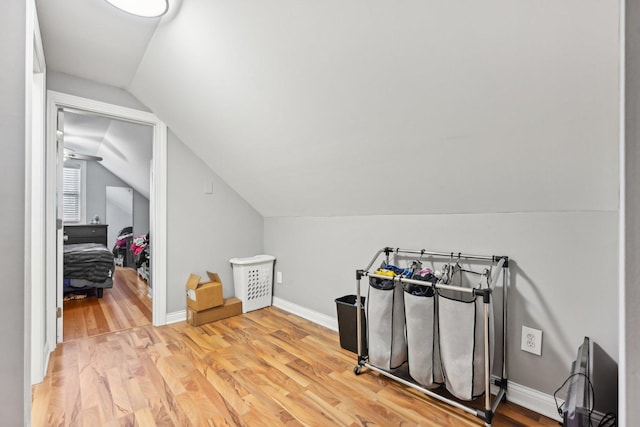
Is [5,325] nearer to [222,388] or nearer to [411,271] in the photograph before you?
[222,388]

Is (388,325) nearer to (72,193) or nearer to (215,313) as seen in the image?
(215,313)

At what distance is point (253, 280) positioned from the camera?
120 inches

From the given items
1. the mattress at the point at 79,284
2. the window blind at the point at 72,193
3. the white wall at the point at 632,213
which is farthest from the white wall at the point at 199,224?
the window blind at the point at 72,193

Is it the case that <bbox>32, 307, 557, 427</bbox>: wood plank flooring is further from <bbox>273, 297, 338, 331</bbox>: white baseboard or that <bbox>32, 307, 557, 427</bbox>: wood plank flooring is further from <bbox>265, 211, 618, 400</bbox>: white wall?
<bbox>265, 211, 618, 400</bbox>: white wall

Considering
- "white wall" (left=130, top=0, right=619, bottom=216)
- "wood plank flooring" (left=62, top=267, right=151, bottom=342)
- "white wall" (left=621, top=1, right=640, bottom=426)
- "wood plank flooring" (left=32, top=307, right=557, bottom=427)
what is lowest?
"wood plank flooring" (left=62, top=267, right=151, bottom=342)

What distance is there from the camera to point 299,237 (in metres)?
2.94

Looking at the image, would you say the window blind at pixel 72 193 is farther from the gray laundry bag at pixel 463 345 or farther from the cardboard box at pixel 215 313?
the gray laundry bag at pixel 463 345

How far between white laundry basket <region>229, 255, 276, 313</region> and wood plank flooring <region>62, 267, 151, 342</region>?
863 millimetres

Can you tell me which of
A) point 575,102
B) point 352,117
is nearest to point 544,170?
point 575,102

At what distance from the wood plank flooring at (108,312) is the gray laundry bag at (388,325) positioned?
217 cm

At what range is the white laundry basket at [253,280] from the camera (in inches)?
118

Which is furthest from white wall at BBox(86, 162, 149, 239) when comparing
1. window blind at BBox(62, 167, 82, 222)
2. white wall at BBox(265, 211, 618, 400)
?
white wall at BBox(265, 211, 618, 400)

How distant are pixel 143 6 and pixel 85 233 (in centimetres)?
515

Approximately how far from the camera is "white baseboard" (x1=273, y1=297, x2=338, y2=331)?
2.59 metres
